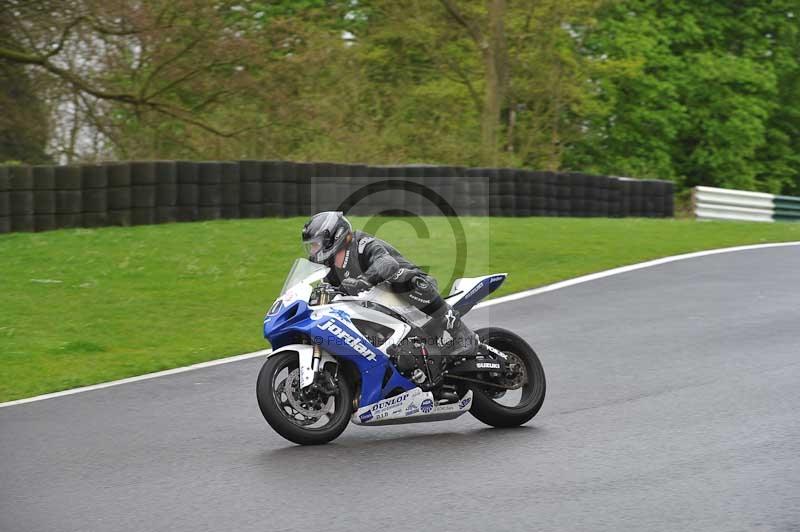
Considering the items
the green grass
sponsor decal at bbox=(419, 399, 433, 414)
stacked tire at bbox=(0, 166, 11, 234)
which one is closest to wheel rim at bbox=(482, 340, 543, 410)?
sponsor decal at bbox=(419, 399, 433, 414)

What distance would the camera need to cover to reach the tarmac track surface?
5.64 metres

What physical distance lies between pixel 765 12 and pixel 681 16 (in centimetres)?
340

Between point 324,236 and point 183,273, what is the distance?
8.30m

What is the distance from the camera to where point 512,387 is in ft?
25.8

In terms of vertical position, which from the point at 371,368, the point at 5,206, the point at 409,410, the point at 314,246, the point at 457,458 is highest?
the point at 5,206

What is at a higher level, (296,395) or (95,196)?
(95,196)

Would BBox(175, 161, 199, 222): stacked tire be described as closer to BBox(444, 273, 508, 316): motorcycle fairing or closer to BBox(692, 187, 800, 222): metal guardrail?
BBox(444, 273, 508, 316): motorcycle fairing

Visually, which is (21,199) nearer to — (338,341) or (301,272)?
(301,272)

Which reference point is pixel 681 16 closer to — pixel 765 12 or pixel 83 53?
pixel 765 12

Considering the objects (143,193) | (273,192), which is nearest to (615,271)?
(273,192)

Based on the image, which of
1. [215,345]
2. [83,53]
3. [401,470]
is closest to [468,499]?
[401,470]

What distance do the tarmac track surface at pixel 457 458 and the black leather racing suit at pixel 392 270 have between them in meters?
0.93

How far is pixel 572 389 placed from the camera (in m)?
8.90

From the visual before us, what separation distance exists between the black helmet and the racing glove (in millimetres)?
201
